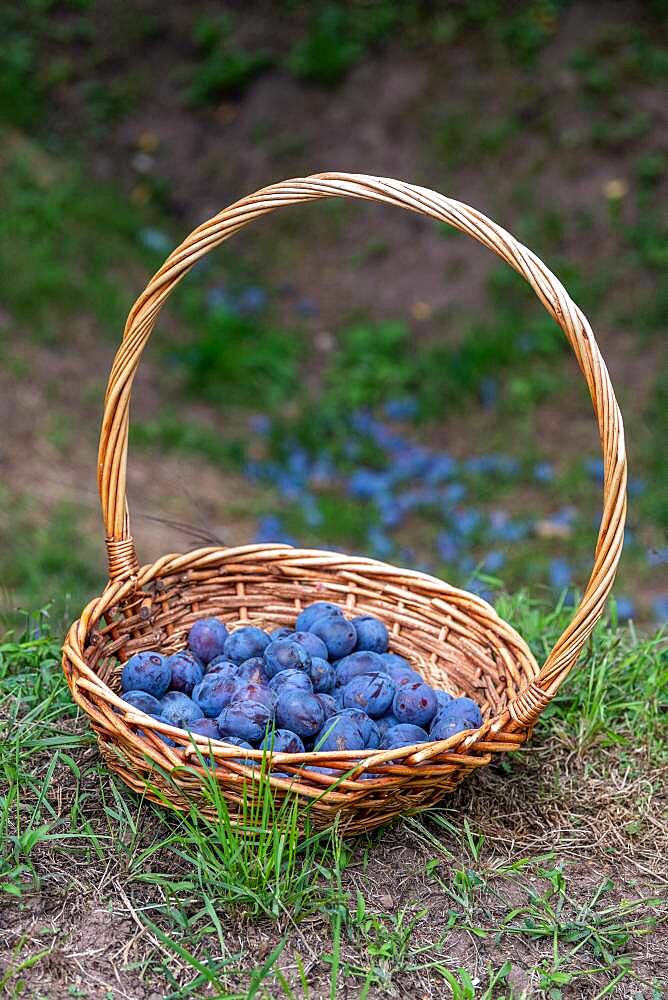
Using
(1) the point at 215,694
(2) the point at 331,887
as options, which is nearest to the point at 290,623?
(1) the point at 215,694

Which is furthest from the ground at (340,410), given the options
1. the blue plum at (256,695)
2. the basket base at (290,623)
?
the blue plum at (256,695)

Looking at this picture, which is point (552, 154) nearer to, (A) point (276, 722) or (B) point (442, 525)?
(B) point (442, 525)

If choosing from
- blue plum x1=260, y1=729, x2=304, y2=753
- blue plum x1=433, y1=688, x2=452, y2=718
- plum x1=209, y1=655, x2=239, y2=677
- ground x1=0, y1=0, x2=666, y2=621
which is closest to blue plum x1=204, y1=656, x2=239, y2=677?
plum x1=209, y1=655, x2=239, y2=677

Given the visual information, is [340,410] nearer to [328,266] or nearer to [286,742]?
[328,266]

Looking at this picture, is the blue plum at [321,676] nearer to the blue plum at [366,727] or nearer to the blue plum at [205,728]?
the blue plum at [366,727]

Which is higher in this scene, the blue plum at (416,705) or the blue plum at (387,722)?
the blue plum at (416,705)
